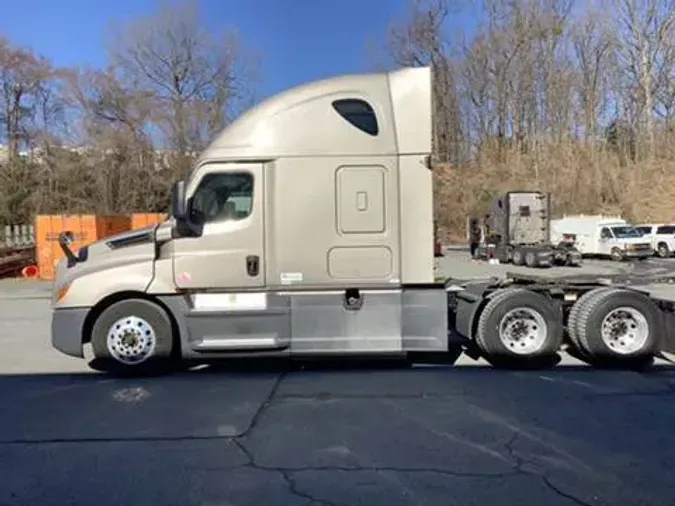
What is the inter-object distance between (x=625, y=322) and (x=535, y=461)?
437 cm

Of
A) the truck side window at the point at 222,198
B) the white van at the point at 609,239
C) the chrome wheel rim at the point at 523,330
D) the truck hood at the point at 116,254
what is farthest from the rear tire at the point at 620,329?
the white van at the point at 609,239

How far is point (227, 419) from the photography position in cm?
663

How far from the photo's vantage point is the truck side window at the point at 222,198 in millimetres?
8648

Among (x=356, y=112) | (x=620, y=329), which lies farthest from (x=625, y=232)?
(x=356, y=112)

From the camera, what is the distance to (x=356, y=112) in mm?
8641

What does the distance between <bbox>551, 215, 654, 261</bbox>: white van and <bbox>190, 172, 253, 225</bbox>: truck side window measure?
30.6 metres

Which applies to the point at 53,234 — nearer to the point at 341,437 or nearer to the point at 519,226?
the point at 519,226

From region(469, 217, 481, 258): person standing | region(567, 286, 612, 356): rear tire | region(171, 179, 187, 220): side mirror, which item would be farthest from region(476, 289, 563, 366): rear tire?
region(469, 217, 481, 258): person standing

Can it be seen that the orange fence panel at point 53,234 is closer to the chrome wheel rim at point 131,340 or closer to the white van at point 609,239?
the chrome wheel rim at point 131,340

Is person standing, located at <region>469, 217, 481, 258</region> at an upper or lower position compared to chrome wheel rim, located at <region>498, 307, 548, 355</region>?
upper

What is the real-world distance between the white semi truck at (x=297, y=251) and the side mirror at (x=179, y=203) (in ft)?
0.11

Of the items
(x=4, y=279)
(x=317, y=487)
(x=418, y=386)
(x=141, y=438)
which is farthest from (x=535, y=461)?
(x=4, y=279)

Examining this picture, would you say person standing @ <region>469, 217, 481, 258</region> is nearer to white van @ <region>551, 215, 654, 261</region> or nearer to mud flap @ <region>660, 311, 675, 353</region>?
white van @ <region>551, 215, 654, 261</region>

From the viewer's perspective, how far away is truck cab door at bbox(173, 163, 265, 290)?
862 cm
